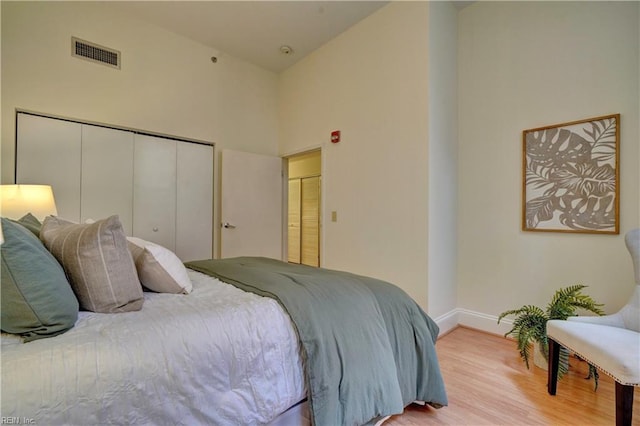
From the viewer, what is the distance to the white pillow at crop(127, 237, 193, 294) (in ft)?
4.26

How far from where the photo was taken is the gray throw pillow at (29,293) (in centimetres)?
84

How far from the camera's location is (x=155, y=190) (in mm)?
3143

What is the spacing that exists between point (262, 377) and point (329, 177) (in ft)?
8.70

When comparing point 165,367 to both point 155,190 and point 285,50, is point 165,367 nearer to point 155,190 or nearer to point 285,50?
point 155,190

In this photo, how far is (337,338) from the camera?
4.04 feet

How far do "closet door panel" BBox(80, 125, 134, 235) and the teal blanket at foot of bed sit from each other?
192cm

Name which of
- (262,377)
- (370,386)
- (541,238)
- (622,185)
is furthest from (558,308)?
(262,377)

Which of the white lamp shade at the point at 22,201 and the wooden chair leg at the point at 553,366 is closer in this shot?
the wooden chair leg at the point at 553,366

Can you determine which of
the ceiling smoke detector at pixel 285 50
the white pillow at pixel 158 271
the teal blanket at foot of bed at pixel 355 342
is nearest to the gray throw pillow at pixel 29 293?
the white pillow at pixel 158 271

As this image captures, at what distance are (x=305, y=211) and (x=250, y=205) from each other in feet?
7.03

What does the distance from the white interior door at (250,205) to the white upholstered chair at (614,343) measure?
3126 millimetres

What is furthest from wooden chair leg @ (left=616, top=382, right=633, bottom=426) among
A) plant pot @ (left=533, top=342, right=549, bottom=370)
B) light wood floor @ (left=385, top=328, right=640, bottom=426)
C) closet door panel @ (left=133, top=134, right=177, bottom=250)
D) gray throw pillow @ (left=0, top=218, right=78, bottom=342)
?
closet door panel @ (left=133, top=134, right=177, bottom=250)

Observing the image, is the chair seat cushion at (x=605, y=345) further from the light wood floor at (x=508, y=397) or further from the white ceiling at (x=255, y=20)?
the white ceiling at (x=255, y=20)

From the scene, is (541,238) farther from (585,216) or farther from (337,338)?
(337,338)
